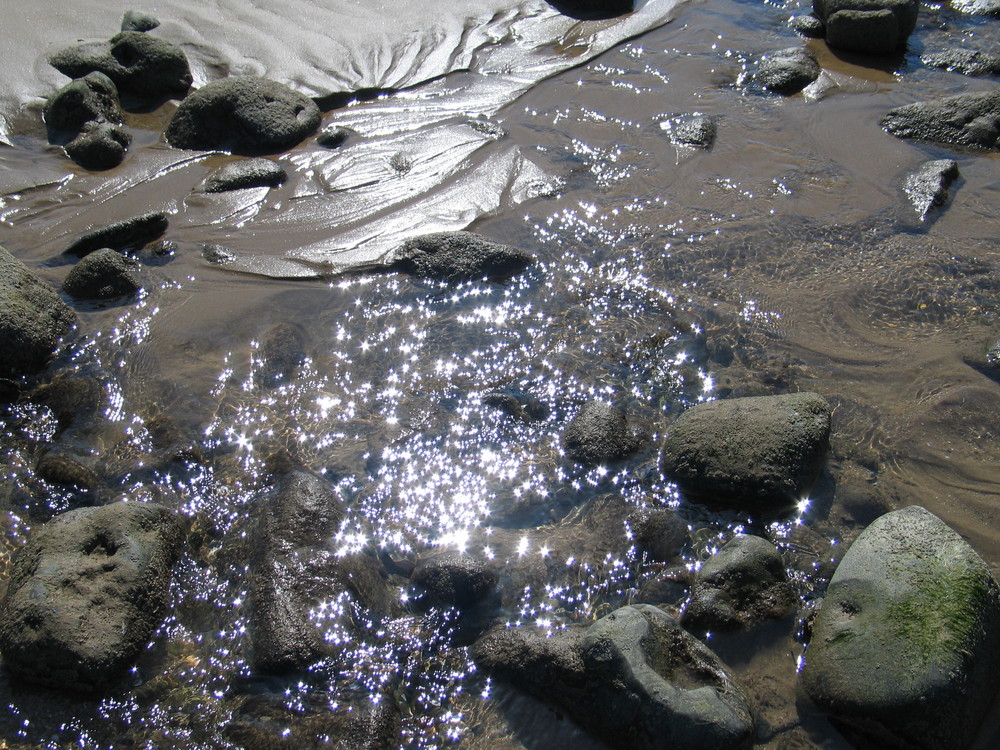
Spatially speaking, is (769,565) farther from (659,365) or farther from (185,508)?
(185,508)

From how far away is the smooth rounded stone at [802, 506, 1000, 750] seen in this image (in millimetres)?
3082

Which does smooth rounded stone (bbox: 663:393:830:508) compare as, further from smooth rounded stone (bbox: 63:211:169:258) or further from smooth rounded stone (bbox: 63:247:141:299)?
smooth rounded stone (bbox: 63:211:169:258)

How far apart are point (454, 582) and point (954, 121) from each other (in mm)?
6961

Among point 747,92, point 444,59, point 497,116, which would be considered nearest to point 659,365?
point 497,116

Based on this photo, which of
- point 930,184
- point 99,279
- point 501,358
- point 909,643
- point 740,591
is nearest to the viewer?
point 909,643

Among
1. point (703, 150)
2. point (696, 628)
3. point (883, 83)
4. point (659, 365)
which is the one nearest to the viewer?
point (696, 628)

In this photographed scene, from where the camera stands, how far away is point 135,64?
7832mm

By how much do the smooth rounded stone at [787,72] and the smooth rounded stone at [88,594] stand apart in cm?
743

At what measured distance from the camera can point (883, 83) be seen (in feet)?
27.9

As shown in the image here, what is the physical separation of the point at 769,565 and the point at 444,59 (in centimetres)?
693

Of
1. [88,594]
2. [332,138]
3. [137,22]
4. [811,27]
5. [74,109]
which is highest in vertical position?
[137,22]

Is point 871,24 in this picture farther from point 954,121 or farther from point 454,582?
point 454,582

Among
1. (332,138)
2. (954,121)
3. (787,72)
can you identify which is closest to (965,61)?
(954,121)

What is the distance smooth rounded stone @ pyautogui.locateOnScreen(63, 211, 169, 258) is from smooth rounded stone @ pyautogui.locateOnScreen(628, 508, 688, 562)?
176 inches
